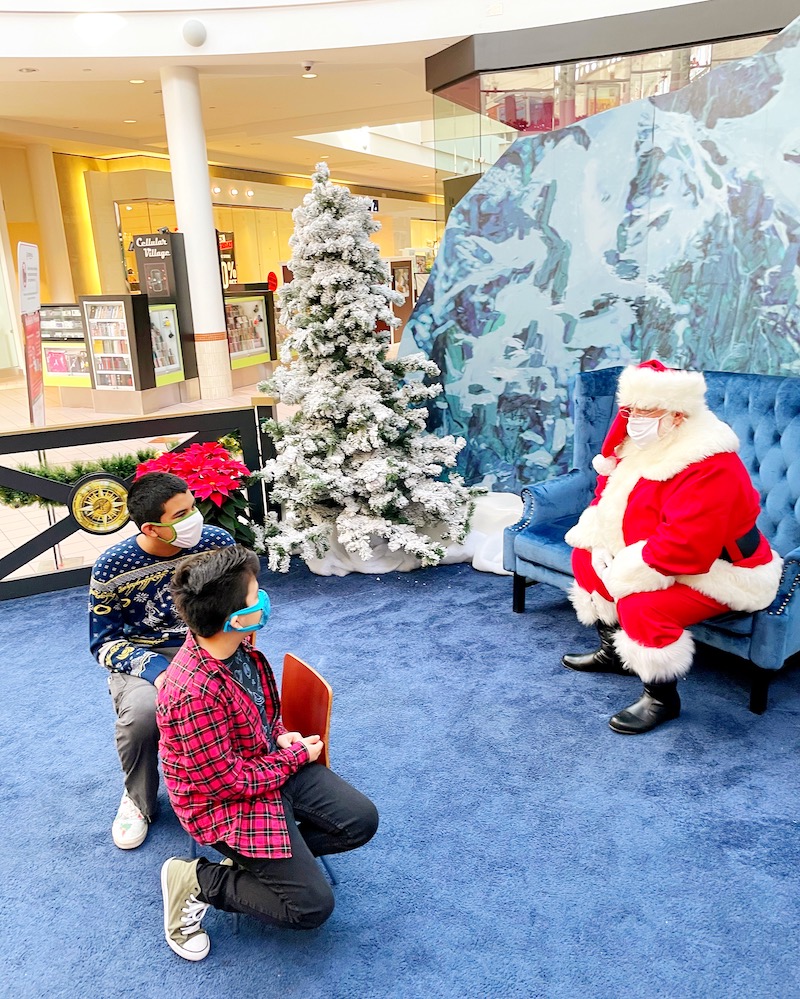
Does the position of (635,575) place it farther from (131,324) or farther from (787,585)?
(131,324)

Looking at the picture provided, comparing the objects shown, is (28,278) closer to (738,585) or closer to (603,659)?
(603,659)

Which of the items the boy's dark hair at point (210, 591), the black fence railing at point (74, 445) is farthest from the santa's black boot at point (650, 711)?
the black fence railing at point (74, 445)

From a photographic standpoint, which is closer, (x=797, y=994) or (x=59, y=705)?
(x=797, y=994)

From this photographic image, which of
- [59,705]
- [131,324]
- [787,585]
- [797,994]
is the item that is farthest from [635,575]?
[131,324]

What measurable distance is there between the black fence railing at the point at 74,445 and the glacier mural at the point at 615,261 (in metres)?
1.20

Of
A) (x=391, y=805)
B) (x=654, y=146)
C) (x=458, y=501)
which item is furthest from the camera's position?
(x=458, y=501)

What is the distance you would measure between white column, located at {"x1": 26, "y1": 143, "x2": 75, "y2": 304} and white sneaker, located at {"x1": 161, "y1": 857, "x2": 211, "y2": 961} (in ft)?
42.7

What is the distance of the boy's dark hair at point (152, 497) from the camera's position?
233cm

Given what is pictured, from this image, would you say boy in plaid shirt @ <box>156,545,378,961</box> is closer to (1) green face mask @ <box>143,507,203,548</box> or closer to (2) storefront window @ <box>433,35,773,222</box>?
(1) green face mask @ <box>143,507,203,548</box>

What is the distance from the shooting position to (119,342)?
884 cm

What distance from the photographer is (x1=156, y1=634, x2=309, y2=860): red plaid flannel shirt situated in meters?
1.79

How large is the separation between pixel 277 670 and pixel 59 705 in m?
0.90

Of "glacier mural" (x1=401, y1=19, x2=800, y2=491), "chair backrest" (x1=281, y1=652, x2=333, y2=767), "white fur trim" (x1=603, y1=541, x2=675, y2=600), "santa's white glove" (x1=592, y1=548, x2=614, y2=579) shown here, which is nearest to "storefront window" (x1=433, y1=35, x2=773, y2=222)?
"glacier mural" (x1=401, y1=19, x2=800, y2=491)

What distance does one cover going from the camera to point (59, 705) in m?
3.24
